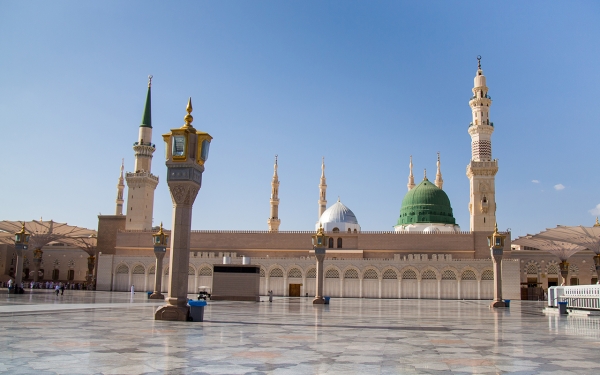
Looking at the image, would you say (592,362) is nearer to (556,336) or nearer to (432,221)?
(556,336)

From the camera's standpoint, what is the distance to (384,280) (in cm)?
4506

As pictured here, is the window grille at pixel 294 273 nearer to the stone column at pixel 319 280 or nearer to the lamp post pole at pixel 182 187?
the stone column at pixel 319 280

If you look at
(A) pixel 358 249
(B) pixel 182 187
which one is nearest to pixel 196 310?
(B) pixel 182 187

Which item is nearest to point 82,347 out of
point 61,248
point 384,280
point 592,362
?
point 592,362

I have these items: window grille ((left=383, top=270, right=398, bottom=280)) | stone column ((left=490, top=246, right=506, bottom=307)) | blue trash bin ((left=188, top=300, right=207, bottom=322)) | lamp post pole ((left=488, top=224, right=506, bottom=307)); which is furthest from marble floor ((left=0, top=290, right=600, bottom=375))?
window grille ((left=383, top=270, right=398, bottom=280))

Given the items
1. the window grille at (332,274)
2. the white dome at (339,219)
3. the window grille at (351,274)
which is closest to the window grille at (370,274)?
the window grille at (351,274)

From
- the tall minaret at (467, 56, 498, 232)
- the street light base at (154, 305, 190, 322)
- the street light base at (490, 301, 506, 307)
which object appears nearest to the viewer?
the street light base at (154, 305, 190, 322)

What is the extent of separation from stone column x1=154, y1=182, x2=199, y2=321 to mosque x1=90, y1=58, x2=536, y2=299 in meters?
31.1

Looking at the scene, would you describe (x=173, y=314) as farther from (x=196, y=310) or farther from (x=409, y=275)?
(x=409, y=275)

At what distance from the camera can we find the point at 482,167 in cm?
5050

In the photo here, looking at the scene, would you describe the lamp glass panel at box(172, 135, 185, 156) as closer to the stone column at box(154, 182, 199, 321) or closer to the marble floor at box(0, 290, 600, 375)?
the stone column at box(154, 182, 199, 321)

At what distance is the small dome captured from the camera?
186ft

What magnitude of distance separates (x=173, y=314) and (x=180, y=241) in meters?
1.84

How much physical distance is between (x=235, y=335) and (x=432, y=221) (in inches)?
1962
